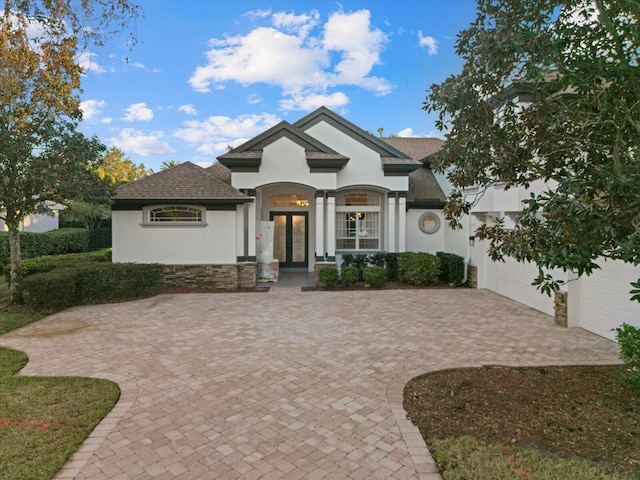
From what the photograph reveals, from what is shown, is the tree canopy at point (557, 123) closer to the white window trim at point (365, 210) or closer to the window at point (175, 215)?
the window at point (175, 215)

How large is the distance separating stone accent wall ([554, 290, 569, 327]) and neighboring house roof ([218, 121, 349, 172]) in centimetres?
838

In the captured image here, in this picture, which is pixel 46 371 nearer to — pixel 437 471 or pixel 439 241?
pixel 437 471

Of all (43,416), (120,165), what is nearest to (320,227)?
(43,416)

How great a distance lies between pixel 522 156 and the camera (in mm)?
4691

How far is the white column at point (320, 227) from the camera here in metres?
14.9

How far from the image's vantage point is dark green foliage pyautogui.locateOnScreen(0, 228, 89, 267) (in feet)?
56.5

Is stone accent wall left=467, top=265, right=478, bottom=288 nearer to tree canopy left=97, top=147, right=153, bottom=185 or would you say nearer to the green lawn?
the green lawn

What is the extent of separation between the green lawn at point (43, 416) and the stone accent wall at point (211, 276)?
7.22 meters

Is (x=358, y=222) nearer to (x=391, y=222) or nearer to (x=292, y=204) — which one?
(x=391, y=222)

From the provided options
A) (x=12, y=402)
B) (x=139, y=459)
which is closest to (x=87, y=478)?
(x=139, y=459)

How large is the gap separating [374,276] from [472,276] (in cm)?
357

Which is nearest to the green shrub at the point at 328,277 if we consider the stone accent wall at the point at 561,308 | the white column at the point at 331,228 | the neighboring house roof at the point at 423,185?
the white column at the point at 331,228

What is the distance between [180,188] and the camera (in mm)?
14102

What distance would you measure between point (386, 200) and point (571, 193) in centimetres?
1281
